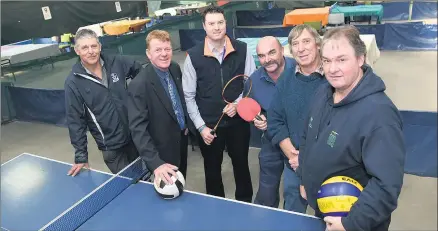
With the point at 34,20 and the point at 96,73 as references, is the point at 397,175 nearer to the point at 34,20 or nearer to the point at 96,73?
the point at 96,73

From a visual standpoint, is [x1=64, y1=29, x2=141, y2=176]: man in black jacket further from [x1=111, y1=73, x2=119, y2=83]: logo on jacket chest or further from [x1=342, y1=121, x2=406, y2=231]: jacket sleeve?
[x1=342, y1=121, x2=406, y2=231]: jacket sleeve

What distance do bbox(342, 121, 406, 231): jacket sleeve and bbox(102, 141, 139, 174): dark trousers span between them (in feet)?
6.86

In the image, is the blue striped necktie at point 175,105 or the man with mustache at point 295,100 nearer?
the man with mustache at point 295,100

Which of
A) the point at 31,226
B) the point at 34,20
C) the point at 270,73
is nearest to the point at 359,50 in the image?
the point at 270,73

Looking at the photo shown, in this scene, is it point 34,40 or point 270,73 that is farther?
point 34,40

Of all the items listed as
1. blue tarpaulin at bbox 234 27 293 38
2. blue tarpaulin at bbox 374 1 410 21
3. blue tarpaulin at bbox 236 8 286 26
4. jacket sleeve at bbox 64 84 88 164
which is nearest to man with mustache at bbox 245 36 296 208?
jacket sleeve at bbox 64 84 88 164

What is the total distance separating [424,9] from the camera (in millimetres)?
13117

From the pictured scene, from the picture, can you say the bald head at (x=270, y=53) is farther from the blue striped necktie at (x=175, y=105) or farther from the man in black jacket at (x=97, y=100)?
the man in black jacket at (x=97, y=100)

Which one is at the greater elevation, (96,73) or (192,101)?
(96,73)

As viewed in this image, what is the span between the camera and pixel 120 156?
324 centimetres

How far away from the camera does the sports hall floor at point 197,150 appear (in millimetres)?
3652

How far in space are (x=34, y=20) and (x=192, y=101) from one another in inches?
398

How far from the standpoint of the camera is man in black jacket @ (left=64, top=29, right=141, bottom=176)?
2934 mm

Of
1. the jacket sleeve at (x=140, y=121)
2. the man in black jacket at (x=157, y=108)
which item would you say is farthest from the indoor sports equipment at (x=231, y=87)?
the jacket sleeve at (x=140, y=121)
